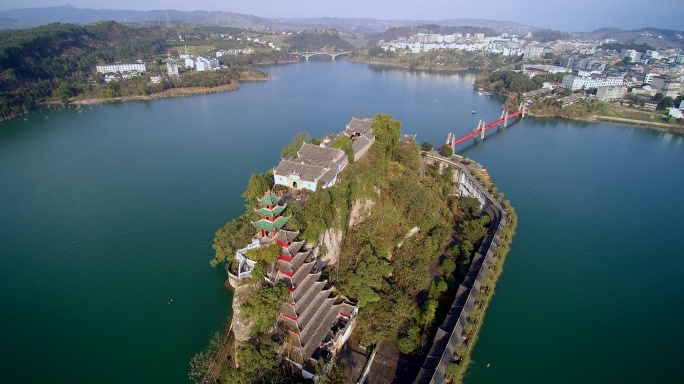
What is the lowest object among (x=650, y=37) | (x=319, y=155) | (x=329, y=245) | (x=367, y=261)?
(x=367, y=261)

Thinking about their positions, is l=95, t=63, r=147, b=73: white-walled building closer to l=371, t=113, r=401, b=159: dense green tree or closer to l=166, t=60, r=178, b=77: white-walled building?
l=166, t=60, r=178, b=77: white-walled building

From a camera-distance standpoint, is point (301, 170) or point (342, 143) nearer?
point (301, 170)

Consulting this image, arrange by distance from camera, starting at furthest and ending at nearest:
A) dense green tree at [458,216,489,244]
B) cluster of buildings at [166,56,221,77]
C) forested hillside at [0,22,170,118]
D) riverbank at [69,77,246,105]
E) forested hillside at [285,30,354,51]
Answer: forested hillside at [285,30,354,51] < cluster of buildings at [166,56,221,77] < riverbank at [69,77,246,105] < forested hillside at [0,22,170,118] < dense green tree at [458,216,489,244]

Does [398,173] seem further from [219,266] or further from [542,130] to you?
[542,130]

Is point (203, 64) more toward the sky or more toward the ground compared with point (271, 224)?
more toward the ground

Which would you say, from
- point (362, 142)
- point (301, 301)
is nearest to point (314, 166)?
point (362, 142)

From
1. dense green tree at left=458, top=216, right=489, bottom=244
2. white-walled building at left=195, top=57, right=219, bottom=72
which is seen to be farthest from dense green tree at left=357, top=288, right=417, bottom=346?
white-walled building at left=195, top=57, right=219, bottom=72

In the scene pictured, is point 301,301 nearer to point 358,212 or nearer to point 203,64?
point 358,212
